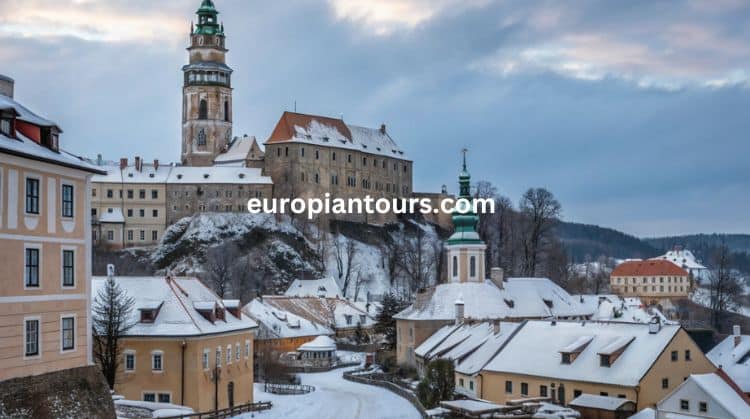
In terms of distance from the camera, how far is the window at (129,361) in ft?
132

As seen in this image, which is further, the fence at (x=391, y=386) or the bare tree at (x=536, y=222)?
the bare tree at (x=536, y=222)

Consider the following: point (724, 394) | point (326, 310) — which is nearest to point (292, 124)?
point (326, 310)

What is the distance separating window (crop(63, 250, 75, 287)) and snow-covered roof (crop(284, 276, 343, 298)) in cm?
7784

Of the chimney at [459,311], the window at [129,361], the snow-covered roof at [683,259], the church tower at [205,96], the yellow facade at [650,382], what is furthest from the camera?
the snow-covered roof at [683,259]

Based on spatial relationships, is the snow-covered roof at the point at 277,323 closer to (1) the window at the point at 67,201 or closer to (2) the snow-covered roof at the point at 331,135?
(2) the snow-covered roof at the point at 331,135

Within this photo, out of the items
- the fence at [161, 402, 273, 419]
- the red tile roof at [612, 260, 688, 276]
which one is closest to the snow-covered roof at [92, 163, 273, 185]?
the red tile roof at [612, 260, 688, 276]

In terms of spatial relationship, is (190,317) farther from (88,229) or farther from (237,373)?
(88,229)

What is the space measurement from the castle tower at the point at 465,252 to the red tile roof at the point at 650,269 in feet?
258

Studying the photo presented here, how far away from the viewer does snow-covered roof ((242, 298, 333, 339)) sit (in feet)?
253

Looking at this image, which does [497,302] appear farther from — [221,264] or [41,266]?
[221,264]

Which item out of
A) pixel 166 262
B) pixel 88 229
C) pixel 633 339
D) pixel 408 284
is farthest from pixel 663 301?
pixel 88 229

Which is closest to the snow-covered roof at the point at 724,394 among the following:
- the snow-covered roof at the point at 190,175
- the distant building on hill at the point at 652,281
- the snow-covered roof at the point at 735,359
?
the snow-covered roof at the point at 735,359

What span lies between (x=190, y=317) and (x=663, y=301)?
3971 inches

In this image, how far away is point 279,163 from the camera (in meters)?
122
